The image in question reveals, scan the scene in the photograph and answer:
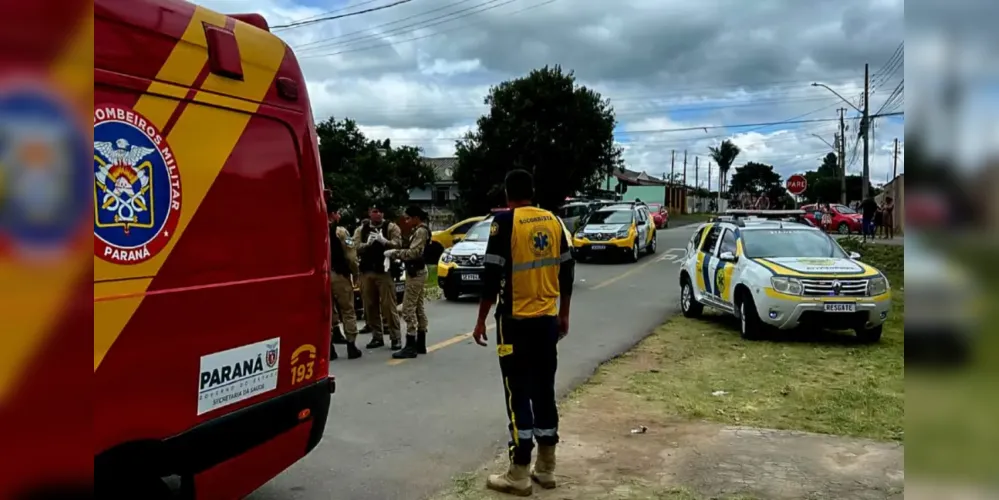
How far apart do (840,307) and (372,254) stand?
585cm

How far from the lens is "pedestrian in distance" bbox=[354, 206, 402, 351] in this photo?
31.3 ft

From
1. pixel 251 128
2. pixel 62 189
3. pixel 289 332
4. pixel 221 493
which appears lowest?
pixel 221 493

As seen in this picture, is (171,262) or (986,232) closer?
(986,232)

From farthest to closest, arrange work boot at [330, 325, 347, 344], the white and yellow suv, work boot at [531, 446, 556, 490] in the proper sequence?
work boot at [330, 325, 347, 344], the white and yellow suv, work boot at [531, 446, 556, 490]

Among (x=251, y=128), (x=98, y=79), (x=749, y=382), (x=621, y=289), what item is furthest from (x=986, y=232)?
(x=621, y=289)

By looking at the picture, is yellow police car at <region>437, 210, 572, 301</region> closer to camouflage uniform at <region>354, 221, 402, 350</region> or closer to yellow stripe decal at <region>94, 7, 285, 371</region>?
camouflage uniform at <region>354, 221, 402, 350</region>

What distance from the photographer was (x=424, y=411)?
6.84m

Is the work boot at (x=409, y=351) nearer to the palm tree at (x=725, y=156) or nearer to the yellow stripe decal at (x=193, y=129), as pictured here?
the yellow stripe decal at (x=193, y=129)

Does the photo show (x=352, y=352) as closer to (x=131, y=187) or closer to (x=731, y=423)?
(x=731, y=423)

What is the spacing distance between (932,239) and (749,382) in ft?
23.8

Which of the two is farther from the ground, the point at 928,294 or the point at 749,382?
the point at 928,294

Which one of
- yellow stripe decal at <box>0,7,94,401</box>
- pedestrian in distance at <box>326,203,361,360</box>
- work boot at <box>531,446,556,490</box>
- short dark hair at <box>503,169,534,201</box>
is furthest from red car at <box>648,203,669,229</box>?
yellow stripe decal at <box>0,7,94,401</box>

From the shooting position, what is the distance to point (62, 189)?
128 cm

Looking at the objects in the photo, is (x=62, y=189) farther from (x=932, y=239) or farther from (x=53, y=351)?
(x=932, y=239)
